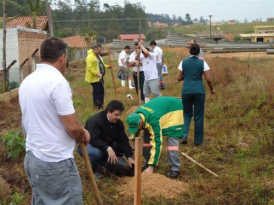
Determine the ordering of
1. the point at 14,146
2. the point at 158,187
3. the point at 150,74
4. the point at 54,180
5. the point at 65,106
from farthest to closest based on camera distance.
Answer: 1. the point at 150,74
2. the point at 14,146
3. the point at 158,187
4. the point at 54,180
5. the point at 65,106

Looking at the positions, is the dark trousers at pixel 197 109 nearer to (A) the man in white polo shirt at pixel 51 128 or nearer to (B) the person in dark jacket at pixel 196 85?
(B) the person in dark jacket at pixel 196 85

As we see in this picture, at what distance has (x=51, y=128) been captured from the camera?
2.98 meters

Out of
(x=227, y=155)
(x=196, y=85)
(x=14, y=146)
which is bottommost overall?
(x=227, y=155)

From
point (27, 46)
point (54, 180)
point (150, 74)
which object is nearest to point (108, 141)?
point (54, 180)

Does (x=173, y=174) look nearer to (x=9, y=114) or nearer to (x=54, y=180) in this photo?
(x=54, y=180)

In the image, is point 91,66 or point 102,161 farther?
point 91,66

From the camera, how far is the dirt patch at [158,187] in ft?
15.2

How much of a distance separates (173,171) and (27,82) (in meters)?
2.89

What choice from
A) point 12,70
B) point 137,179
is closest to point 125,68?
point 12,70

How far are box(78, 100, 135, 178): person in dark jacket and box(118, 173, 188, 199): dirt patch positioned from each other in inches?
14.4

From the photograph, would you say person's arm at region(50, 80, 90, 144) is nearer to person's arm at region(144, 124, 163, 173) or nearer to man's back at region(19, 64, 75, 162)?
man's back at region(19, 64, 75, 162)

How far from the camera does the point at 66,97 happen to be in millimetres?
2898

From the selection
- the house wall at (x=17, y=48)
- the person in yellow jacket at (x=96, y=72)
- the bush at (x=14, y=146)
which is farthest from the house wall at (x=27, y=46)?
the bush at (x=14, y=146)

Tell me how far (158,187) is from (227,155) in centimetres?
198
